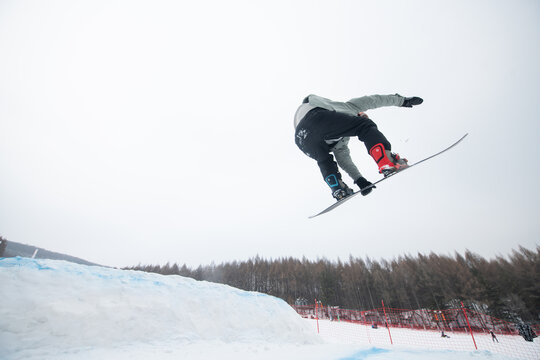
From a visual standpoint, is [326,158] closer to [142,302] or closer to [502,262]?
[142,302]

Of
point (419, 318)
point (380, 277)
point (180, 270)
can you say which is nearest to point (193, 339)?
point (419, 318)

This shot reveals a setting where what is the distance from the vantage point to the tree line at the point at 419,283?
2418 centimetres

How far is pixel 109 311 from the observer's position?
3.82 m

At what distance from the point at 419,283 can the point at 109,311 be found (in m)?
38.4

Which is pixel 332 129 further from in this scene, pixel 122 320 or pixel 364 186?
pixel 122 320

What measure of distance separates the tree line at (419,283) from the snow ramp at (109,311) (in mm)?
32653

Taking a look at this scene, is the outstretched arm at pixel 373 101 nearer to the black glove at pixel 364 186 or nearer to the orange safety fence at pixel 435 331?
the black glove at pixel 364 186

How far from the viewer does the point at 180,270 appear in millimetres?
56219

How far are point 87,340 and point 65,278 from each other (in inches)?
47.8

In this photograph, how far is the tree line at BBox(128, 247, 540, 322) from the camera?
24.2 m

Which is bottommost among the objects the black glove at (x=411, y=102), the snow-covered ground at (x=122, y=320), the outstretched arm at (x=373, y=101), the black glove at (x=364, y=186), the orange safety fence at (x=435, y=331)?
the orange safety fence at (x=435, y=331)

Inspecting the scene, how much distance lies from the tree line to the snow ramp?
107ft

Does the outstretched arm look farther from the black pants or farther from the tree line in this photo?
the tree line

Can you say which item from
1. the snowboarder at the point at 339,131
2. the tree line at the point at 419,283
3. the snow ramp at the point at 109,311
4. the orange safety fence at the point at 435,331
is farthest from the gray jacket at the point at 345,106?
the tree line at the point at 419,283
